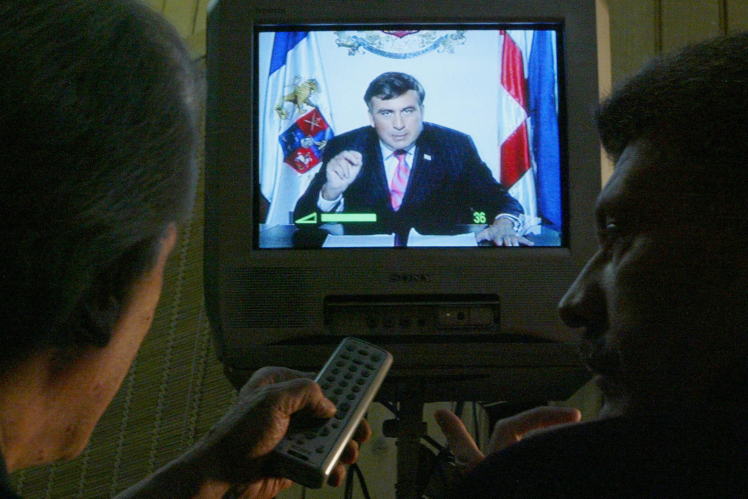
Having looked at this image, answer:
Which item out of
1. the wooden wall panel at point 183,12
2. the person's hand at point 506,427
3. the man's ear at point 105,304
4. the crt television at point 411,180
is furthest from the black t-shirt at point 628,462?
the wooden wall panel at point 183,12

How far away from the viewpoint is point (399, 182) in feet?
4.13

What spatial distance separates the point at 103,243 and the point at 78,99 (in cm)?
12

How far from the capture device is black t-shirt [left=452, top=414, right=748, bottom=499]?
1.53 feet

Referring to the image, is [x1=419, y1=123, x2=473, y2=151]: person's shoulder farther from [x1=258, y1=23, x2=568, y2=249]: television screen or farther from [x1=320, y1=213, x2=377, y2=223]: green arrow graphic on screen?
[x1=320, y1=213, x2=377, y2=223]: green arrow graphic on screen

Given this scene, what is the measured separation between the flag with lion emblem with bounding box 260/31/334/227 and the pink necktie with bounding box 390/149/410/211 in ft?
0.39

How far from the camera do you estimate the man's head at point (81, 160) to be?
1.96ft

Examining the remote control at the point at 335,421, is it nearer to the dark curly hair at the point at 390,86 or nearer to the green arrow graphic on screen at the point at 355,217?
the green arrow graphic on screen at the point at 355,217

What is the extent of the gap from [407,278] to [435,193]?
5.7 inches

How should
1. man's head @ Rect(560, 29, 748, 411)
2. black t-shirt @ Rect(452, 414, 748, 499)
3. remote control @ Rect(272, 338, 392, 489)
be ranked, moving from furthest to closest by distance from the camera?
remote control @ Rect(272, 338, 392, 489) → man's head @ Rect(560, 29, 748, 411) → black t-shirt @ Rect(452, 414, 748, 499)

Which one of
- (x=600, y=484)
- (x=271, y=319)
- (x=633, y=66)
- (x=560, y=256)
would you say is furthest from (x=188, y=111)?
(x=633, y=66)

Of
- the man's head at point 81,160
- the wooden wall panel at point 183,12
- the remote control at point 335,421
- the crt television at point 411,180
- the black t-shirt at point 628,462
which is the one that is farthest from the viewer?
the wooden wall panel at point 183,12

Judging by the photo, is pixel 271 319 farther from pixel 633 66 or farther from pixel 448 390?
pixel 633 66

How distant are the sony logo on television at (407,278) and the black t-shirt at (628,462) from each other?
0.73 metres

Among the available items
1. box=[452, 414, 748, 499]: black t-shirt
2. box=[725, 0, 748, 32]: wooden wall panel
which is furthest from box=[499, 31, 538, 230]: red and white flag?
box=[452, 414, 748, 499]: black t-shirt
